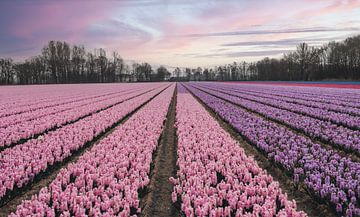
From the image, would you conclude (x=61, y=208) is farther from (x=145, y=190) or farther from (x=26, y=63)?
(x=26, y=63)

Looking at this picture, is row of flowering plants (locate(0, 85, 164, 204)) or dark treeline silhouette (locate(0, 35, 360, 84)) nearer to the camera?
row of flowering plants (locate(0, 85, 164, 204))

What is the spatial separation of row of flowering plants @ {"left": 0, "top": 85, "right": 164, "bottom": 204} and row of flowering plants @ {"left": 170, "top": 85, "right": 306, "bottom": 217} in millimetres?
2988

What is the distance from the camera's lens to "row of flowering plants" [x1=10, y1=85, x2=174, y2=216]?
466cm

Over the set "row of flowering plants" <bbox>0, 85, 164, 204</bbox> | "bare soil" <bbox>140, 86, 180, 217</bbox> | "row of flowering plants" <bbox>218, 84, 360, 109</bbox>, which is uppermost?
"row of flowering plants" <bbox>218, 84, 360, 109</bbox>

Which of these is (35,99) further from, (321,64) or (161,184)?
(321,64)

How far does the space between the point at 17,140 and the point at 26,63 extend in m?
125

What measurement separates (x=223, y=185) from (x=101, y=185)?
2.23 m

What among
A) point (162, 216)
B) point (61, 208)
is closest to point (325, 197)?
point (162, 216)

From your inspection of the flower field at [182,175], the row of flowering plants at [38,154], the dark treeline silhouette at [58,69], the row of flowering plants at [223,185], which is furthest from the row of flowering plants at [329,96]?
the dark treeline silhouette at [58,69]

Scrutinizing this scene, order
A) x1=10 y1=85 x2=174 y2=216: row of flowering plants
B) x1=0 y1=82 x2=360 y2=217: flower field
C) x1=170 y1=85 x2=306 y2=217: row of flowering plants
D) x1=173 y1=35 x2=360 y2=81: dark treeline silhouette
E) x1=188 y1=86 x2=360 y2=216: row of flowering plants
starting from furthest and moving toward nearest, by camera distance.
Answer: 1. x1=173 y1=35 x2=360 y2=81: dark treeline silhouette
2. x1=188 y1=86 x2=360 y2=216: row of flowering plants
3. x1=0 y1=82 x2=360 y2=217: flower field
4. x1=10 y1=85 x2=174 y2=216: row of flowering plants
5. x1=170 y1=85 x2=306 y2=217: row of flowering plants

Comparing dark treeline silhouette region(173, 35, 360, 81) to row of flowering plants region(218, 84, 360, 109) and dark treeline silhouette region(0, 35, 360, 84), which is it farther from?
row of flowering plants region(218, 84, 360, 109)

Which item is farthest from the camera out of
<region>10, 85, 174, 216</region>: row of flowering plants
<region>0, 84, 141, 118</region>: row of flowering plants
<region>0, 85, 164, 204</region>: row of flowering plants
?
<region>0, 84, 141, 118</region>: row of flowering plants

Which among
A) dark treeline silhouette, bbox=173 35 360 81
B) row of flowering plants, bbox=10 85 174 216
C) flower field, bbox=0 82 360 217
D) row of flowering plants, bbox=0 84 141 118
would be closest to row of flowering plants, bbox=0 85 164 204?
flower field, bbox=0 82 360 217

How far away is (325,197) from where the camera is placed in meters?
5.22
